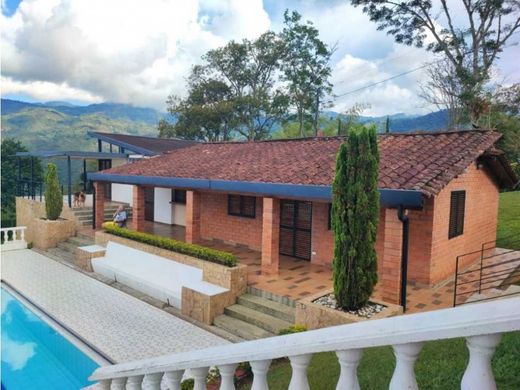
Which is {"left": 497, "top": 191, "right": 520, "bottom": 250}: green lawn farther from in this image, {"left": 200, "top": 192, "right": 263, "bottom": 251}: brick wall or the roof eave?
{"left": 200, "top": 192, "right": 263, "bottom": 251}: brick wall

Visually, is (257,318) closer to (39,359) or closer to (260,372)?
(39,359)

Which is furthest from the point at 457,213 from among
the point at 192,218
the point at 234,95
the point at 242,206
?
the point at 234,95

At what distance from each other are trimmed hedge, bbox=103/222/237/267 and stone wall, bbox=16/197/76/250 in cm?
401

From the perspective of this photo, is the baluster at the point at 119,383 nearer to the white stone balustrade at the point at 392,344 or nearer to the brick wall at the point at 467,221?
the white stone balustrade at the point at 392,344

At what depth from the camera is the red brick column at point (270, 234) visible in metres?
9.62

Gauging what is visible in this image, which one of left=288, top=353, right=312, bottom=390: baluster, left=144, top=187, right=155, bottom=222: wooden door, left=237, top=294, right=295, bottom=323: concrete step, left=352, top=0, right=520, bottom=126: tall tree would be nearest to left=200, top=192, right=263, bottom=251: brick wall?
left=237, top=294, right=295, bottom=323: concrete step

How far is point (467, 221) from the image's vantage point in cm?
1030

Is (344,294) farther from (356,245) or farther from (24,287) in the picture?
(24,287)

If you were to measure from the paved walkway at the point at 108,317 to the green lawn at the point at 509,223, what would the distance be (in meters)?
11.4

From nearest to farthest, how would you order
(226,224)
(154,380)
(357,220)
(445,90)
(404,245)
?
(154,380) < (357,220) < (404,245) < (226,224) < (445,90)

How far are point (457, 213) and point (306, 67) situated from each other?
26611mm

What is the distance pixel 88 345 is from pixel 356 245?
5894 millimetres

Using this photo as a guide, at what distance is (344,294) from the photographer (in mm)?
6379

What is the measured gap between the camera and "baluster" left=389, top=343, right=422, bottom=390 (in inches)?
57.2
